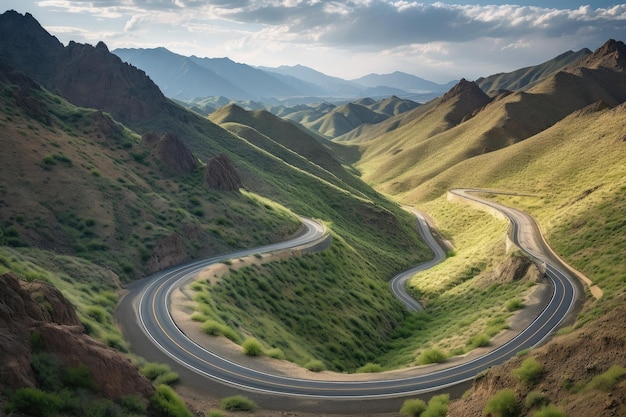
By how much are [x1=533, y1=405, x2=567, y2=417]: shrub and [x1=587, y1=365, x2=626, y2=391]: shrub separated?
1648 millimetres

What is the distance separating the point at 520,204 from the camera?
274ft

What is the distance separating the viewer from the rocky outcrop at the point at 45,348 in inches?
614

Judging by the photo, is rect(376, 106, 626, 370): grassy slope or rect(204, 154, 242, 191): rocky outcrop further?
rect(204, 154, 242, 191): rocky outcrop

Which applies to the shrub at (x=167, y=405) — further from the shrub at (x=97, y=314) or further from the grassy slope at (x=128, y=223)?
the shrub at (x=97, y=314)

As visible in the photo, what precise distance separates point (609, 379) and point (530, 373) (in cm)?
300

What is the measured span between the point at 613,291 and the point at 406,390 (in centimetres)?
2208

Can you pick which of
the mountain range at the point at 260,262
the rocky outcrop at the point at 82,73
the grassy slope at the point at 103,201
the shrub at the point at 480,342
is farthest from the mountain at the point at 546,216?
the rocky outcrop at the point at 82,73

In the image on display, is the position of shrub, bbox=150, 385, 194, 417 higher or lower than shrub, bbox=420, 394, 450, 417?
higher

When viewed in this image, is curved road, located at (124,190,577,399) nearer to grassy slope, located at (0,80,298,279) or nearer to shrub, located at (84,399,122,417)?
grassy slope, located at (0,80,298,279)

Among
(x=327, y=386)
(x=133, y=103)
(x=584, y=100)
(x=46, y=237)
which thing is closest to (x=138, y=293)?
(x=46, y=237)

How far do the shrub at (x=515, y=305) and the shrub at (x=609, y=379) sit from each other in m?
23.0

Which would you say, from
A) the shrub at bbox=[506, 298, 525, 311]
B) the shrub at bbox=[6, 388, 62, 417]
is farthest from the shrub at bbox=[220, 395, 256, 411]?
the shrub at bbox=[506, 298, 525, 311]

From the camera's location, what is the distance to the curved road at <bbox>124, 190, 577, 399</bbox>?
2362cm

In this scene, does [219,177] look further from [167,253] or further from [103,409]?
[103,409]
